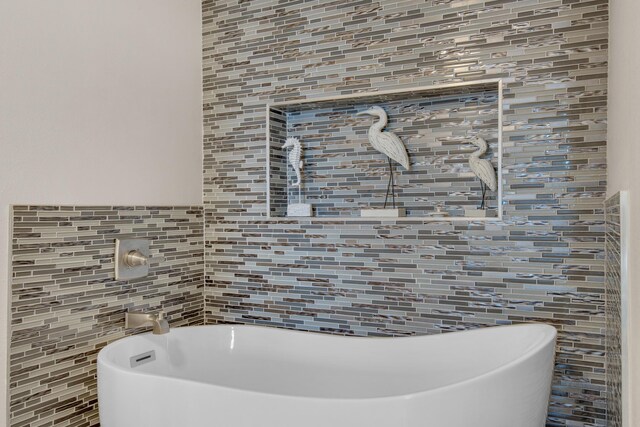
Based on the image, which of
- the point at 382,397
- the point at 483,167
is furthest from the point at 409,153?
the point at 382,397

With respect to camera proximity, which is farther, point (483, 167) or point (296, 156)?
point (296, 156)

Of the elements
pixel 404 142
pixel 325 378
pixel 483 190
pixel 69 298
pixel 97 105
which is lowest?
pixel 325 378

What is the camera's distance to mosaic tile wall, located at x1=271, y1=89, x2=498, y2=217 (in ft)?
7.59

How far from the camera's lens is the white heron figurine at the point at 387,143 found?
2.36 metres

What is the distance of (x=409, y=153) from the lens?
2.43m

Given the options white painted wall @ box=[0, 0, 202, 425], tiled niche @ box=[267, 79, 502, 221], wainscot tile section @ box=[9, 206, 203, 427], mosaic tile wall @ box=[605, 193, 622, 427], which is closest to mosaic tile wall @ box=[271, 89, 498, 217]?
tiled niche @ box=[267, 79, 502, 221]

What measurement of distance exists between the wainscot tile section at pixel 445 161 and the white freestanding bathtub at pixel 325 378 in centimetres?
19

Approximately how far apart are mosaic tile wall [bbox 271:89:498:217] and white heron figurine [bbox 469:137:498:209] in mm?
50

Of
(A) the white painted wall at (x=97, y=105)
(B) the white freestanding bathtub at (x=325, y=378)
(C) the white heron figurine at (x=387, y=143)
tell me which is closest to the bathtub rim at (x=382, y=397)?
(B) the white freestanding bathtub at (x=325, y=378)

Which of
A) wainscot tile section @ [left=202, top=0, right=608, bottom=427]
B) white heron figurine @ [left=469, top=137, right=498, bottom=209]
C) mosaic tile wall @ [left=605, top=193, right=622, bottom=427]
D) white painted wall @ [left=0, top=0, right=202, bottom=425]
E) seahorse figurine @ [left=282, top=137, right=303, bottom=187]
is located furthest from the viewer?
seahorse figurine @ [left=282, top=137, right=303, bottom=187]

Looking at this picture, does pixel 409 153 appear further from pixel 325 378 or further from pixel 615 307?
pixel 615 307

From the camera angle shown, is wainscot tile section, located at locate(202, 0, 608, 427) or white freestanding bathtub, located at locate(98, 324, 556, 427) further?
wainscot tile section, located at locate(202, 0, 608, 427)

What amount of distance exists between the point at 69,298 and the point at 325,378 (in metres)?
1.17

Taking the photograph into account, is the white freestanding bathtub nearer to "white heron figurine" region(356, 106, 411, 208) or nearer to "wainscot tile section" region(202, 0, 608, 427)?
"wainscot tile section" region(202, 0, 608, 427)
